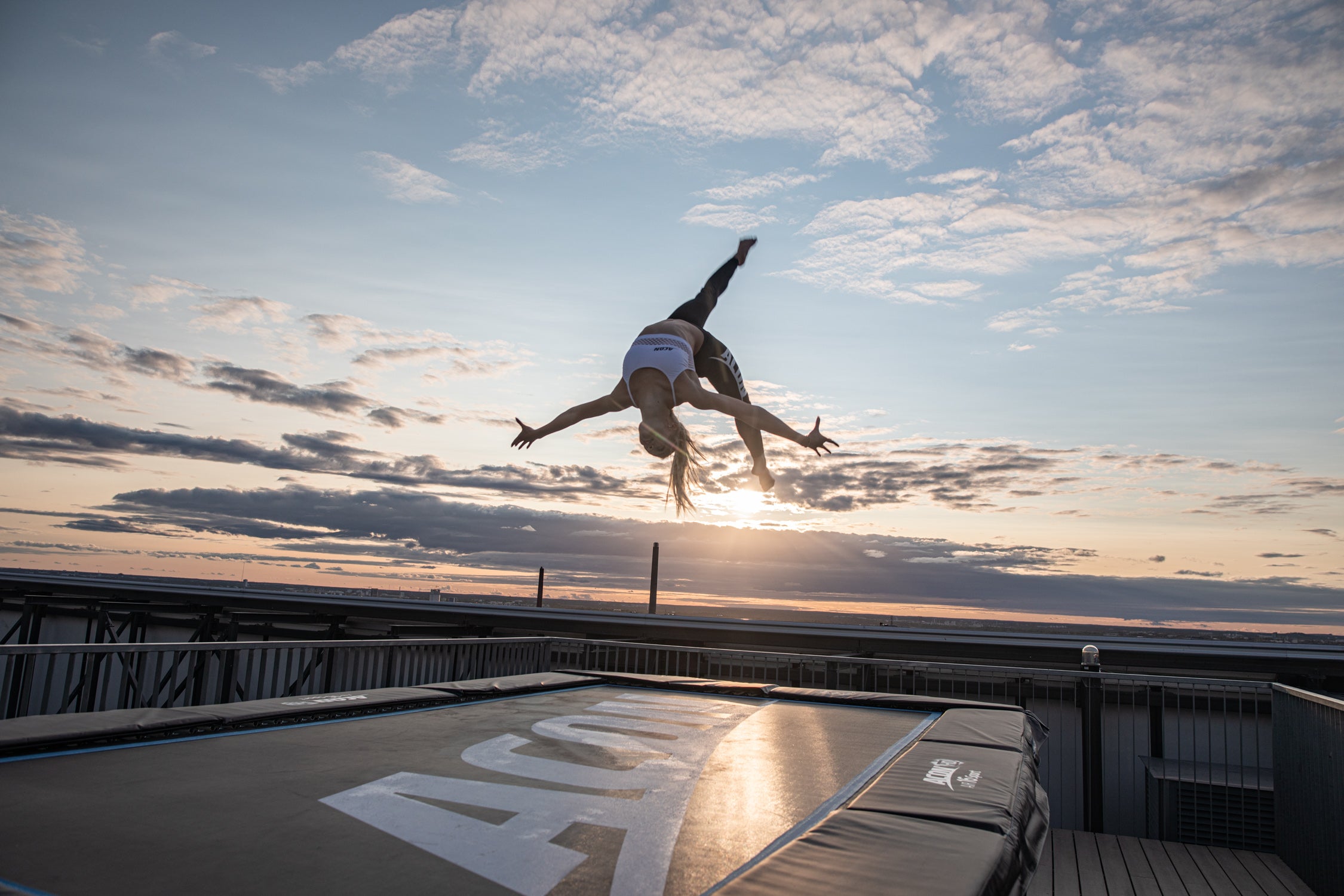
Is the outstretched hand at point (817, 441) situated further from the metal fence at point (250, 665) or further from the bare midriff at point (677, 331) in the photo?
the metal fence at point (250, 665)

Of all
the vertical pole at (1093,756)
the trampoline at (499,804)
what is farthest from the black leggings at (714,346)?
the vertical pole at (1093,756)

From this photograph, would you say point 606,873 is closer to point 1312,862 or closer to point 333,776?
point 333,776

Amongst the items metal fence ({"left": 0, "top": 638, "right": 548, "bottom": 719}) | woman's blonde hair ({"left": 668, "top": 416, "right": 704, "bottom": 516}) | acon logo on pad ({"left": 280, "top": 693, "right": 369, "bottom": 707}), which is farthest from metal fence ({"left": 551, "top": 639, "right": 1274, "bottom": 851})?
acon logo on pad ({"left": 280, "top": 693, "right": 369, "bottom": 707})

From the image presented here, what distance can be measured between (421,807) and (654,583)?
1830 centimetres

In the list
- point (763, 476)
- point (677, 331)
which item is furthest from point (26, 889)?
point (763, 476)

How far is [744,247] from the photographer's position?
726 centimetres

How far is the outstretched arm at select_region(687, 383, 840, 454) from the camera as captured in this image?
5.41 metres

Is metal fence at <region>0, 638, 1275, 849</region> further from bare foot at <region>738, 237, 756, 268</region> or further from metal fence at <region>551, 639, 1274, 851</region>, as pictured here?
bare foot at <region>738, 237, 756, 268</region>

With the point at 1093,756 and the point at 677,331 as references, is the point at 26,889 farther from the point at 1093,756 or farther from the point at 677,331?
the point at 1093,756

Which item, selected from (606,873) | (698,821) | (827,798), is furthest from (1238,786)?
(606,873)

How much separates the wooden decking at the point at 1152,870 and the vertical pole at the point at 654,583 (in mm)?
14005

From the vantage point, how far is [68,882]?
6.20ft

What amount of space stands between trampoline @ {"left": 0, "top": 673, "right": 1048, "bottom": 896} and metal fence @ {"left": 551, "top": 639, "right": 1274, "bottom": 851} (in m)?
2.89

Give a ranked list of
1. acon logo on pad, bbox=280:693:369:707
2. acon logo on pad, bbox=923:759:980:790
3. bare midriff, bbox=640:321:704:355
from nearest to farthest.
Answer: acon logo on pad, bbox=923:759:980:790
acon logo on pad, bbox=280:693:369:707
bare midriff, bbox=640:321:704:355
